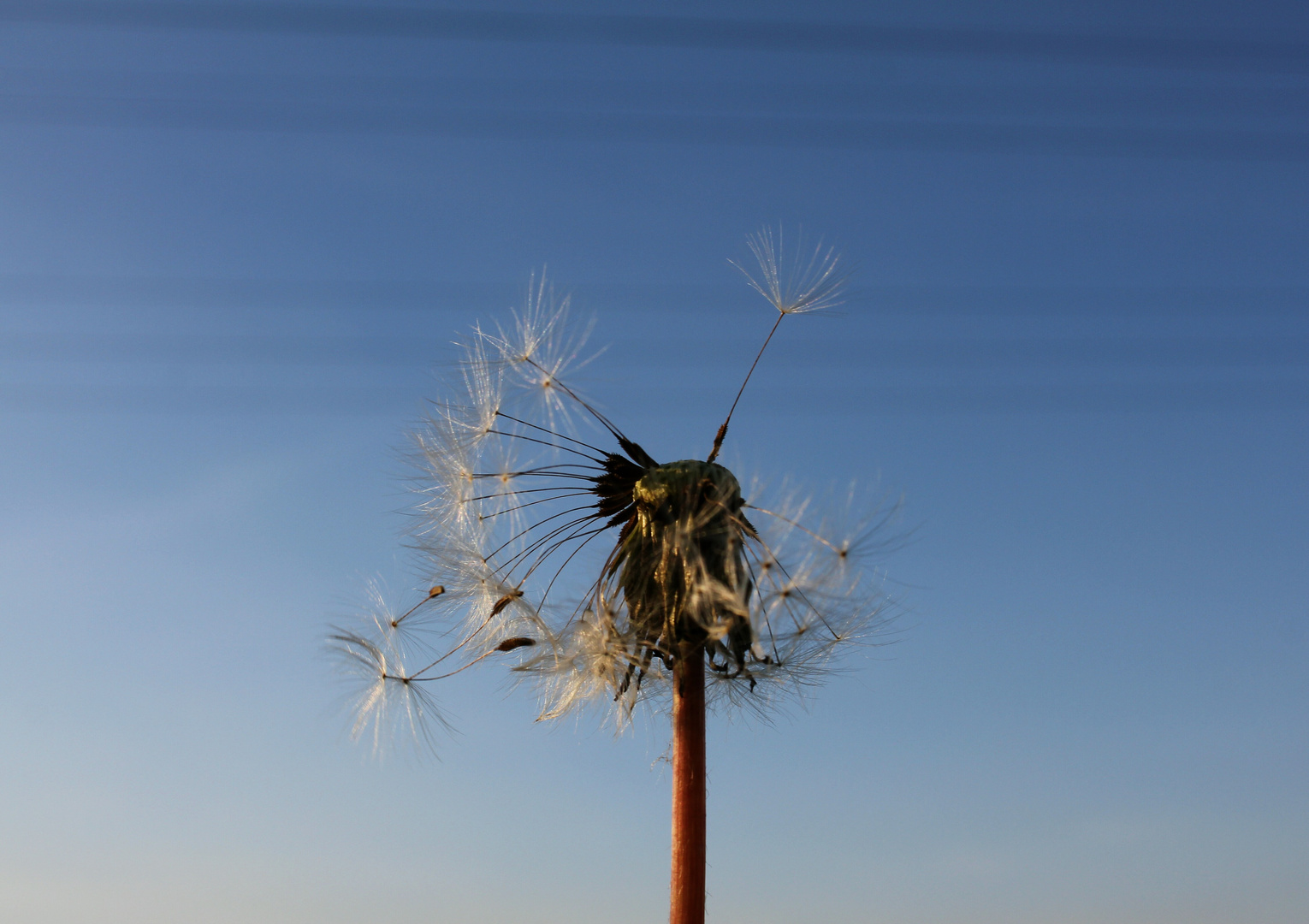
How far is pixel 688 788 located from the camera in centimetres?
733

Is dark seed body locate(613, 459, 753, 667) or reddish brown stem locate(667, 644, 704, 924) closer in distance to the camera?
reddish brown stem locate(667, 644, 704, 924)

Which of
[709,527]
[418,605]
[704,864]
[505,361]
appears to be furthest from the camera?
[505,361]

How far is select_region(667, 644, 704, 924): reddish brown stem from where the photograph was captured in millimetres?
7066

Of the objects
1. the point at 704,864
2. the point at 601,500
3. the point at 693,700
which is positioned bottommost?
the point at 704,864

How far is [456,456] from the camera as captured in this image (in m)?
9.42

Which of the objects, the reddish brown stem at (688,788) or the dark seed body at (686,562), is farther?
the dark seed body at (686,562)

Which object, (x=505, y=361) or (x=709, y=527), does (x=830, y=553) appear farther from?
(x=505, y=361)

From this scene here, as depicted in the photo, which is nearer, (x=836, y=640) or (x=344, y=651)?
(x=836, y=640)

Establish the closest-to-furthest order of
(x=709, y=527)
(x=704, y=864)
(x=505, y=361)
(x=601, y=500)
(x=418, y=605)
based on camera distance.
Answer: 1. (x=704, y=864)
2. (x=709, y=527)
3. (x=601, y=500)
4. (x=418, y=605)
5. (x=505, y=361)

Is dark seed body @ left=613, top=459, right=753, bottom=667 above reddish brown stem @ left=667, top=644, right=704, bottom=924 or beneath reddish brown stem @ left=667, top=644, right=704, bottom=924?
above

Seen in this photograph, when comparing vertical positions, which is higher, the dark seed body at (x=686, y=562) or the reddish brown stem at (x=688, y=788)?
the dark seed body at (x=686, y=562)

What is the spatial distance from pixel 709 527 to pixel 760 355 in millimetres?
1608

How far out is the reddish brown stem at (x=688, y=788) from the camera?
707 centimetres

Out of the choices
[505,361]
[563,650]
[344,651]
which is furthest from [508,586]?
[505,361]
